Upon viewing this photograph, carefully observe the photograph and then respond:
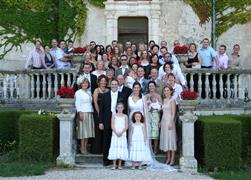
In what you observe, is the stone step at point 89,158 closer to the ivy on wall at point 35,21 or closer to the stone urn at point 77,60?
the stone urn at point 77,60

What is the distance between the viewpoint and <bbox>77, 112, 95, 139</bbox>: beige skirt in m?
12.2

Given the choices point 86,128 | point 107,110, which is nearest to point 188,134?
point 107,110

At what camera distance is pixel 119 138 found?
1177 cm

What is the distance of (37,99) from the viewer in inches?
613

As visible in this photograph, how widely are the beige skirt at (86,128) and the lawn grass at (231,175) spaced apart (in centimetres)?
281

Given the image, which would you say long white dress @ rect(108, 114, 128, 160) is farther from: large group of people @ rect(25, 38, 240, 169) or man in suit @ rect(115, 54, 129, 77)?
man in suit @ rect(115, 54, 129, 77)

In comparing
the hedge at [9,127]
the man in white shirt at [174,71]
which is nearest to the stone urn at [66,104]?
the hedge at [9,127]

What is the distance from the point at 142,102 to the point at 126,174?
1750 millimetres

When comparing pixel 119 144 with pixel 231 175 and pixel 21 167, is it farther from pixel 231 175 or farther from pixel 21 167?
pixel 231 175

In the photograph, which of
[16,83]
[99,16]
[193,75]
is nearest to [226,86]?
[193,75]

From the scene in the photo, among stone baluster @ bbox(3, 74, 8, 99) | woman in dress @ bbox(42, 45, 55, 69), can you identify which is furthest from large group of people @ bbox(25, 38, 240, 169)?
stone baluster @ bbox(3, 74, 8, 99)

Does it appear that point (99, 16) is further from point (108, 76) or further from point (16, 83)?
point (108, 76)

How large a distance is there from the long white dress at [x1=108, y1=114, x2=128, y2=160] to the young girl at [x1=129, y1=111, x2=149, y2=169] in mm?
152

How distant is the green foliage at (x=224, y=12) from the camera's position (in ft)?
70.3
